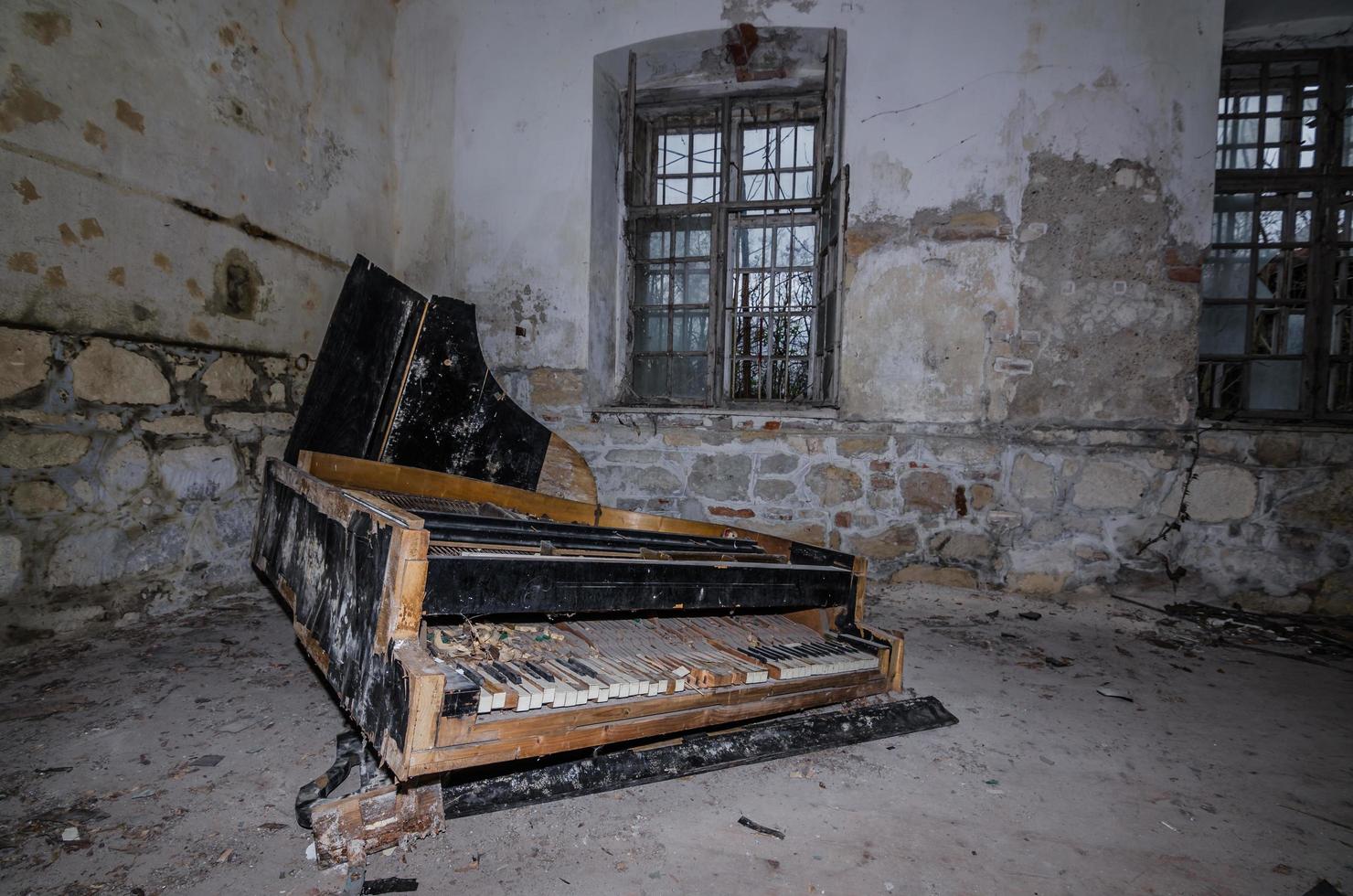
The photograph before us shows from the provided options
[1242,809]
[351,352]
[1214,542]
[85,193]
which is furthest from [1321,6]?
[85,193]

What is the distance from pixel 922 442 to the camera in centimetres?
391

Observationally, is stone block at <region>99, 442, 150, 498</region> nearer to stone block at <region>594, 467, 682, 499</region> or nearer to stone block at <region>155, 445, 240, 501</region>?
stone block at <region>155, 445, 240, 501</region>

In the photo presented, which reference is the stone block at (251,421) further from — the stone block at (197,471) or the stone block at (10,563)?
the stone block at (10,563)

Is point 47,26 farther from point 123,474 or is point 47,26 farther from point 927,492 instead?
point 927,492

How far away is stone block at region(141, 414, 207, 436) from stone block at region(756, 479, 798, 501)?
122 inches

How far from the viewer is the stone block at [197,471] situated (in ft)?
9.96

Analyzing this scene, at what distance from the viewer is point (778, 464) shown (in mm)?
4098

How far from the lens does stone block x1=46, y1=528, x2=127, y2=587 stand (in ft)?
8.63

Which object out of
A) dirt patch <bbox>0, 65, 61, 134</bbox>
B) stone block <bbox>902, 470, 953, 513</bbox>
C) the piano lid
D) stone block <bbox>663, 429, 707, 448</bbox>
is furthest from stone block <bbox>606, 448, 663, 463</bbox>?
dirt patch <bbox>0, 65, 61, 134</bbox>

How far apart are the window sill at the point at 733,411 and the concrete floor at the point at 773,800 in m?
1.79

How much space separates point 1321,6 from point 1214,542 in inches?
131

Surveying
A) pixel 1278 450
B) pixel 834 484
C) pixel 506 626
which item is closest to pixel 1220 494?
pixel 1278 450

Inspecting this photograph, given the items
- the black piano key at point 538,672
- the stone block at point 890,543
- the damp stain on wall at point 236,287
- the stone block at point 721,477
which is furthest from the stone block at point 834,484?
the damp stain on wall at point 236,287

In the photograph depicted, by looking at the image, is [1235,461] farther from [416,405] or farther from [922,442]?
[416,405]
